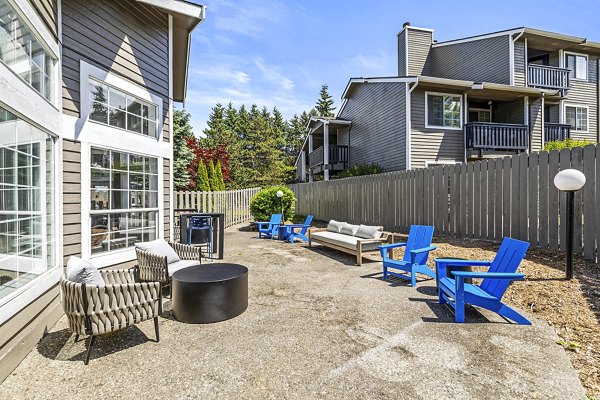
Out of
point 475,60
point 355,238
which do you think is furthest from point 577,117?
point 355,238

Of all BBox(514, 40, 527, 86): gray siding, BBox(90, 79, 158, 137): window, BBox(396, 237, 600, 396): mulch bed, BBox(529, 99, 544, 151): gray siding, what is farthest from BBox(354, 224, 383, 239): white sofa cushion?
BBox(514, 40, 527, 86): gray siding

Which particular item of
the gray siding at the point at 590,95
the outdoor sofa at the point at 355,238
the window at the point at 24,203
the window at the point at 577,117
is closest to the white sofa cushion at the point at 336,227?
the outdoor sofa at the point at 355,238

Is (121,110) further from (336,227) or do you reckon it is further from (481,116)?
(481,116)

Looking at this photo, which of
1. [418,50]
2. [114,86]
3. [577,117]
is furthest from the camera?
[418,50]

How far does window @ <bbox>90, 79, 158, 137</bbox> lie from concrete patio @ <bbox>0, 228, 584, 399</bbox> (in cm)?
320

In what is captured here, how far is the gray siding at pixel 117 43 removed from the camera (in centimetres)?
452

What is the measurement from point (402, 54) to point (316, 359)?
18443mm

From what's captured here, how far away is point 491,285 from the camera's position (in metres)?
3.78

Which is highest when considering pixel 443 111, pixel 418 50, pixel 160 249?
pixel 418 50

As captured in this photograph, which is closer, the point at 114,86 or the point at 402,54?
the point at 114,86

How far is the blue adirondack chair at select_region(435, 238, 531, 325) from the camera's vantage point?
347 centimetres

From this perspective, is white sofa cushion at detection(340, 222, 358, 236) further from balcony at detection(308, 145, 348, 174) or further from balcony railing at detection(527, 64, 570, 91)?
balcony railing at detection(527, 64, 570, 91)

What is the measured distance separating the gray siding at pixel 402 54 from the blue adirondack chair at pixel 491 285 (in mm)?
15537

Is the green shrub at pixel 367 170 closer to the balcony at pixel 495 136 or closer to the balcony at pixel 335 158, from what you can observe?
the balcony at pixel 335 158
